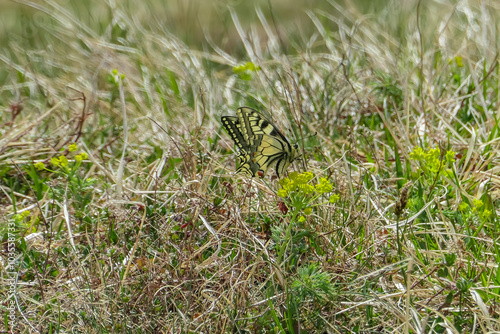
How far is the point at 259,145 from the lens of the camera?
112 inches

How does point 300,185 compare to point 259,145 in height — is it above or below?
above

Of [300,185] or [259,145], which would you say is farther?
[259,145]

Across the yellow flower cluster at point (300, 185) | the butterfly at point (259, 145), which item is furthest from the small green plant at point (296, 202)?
the butterfly at point (259, 145)

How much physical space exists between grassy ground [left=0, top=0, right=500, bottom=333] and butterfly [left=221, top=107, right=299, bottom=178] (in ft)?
0.36

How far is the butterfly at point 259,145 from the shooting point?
8.99ft

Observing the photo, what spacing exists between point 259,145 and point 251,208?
33 cm

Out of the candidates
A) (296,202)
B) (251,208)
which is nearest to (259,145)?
(251,208)

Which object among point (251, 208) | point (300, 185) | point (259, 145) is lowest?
point (251, 208)

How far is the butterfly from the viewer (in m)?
2.74

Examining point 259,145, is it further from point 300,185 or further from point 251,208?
point 300,185

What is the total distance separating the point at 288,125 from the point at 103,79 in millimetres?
2198

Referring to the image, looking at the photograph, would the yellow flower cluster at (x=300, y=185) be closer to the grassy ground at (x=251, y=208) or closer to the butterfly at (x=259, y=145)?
the grassy ground at (x=251, y=208)

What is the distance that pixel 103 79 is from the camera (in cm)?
483

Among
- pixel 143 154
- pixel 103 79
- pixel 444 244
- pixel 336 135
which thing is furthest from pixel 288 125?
pixel 103 79
